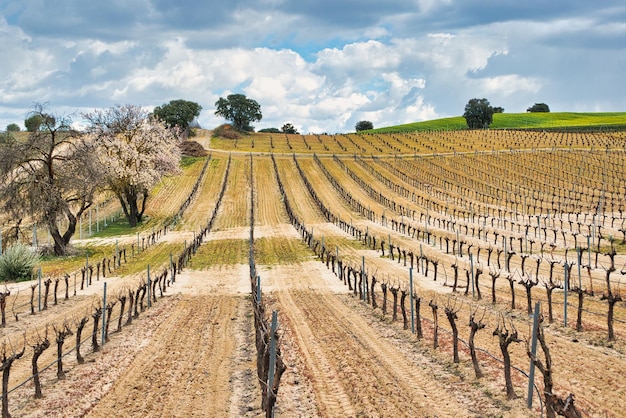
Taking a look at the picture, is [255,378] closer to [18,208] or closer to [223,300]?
[223,300]

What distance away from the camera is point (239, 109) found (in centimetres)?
15350

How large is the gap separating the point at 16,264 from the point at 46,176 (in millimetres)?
10307

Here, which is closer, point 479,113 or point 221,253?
point 221,253

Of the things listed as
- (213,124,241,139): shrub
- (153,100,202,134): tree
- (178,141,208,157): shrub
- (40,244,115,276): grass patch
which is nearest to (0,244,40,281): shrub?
(40,244,115,276): grass patch

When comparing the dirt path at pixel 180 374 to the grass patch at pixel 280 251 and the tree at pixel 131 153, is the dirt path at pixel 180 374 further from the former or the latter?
the tree at pixel 131 153

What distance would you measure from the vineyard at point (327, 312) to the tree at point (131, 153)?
13.0 feet

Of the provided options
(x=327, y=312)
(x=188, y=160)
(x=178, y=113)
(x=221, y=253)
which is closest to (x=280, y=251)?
(x=221, y=253)

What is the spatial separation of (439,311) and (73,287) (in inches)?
786

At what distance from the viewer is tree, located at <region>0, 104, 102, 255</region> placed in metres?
40.2

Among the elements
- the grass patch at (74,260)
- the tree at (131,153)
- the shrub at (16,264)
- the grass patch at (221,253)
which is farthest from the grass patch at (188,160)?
the shrub at (16,264)

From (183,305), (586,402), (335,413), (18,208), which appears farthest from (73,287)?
(586,402)

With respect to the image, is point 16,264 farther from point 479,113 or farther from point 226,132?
point 479,113

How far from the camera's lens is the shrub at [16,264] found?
3328 centimetres

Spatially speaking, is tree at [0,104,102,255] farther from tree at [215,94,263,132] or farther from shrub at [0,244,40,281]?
tree at [215,94,263,132]
